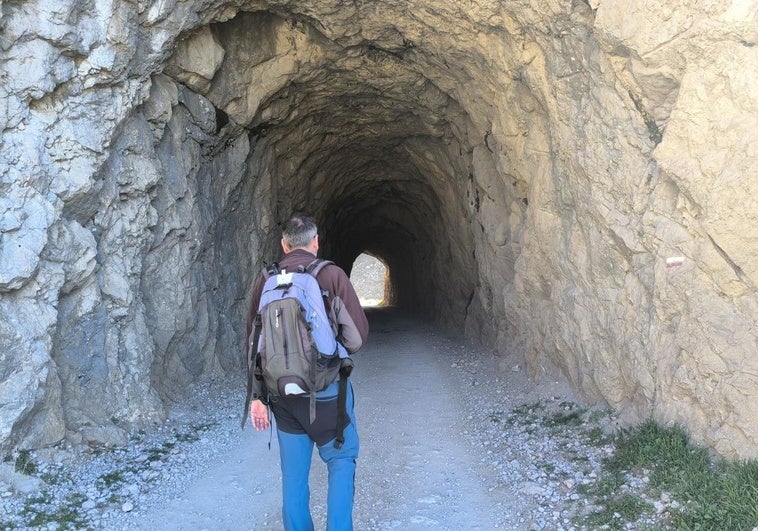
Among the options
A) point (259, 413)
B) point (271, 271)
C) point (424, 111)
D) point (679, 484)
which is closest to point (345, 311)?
point (271, 271)

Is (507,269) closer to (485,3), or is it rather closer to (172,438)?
(485,3)

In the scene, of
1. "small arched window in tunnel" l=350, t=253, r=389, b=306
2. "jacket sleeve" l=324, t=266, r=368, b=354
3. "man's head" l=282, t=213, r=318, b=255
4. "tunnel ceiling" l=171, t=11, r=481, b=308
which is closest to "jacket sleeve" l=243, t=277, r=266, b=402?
"man's head" l=282, t=213, r=318, b=255

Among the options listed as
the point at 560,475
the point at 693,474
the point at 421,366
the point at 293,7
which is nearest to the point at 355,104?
the point at 293,7

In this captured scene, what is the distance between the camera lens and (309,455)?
365cm

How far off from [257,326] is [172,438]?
344 cm

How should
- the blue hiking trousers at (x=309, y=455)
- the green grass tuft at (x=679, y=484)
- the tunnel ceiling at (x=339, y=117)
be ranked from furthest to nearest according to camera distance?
the tunnel ceiling at (x=339, y=117) < the green grass tuft at (x=679, y=484) < the blue hiking trousers at (x=309, y=455)

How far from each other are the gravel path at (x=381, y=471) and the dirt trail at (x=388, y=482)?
0.02 m

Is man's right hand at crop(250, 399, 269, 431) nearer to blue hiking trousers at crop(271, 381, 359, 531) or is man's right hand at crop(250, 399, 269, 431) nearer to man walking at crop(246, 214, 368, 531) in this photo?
man walking at crop(246, 214, 368, 531)

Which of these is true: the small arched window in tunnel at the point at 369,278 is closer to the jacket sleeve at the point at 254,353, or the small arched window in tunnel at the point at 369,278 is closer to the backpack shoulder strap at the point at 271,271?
the jacket sleeve at the point at 254,353

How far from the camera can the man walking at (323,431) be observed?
3555 millimetres

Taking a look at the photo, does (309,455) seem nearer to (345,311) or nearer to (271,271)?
(345,311)

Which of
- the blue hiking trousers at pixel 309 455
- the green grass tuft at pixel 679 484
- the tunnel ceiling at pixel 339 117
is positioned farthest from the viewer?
the tunnel ceiling at pixel 339 117

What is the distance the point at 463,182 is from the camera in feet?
39.6

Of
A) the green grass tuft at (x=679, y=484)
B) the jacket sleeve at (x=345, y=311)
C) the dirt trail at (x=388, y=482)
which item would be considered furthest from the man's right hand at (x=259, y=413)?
the green grass tuft at (x=679, y=484)
